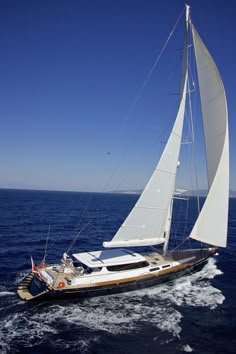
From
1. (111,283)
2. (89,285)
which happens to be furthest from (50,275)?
(111,283)

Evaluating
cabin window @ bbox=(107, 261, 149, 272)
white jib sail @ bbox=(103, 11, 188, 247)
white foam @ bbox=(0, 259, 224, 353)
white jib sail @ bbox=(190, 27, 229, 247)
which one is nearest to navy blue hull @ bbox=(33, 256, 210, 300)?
white foam @ bbox=(0, 259, 224, 353)

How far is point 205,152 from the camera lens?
22.5 meters

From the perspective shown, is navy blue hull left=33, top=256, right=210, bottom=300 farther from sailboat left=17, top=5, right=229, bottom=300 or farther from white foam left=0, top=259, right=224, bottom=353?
white foam left=0, top=259, right=224, bottom=353

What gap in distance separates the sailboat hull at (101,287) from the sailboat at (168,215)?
0.07 metres

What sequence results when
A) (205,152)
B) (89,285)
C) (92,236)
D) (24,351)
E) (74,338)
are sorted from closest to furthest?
1. (24,351)
2. (74,338)
3. (89,285)
4. (205,152)
5. (92,236)

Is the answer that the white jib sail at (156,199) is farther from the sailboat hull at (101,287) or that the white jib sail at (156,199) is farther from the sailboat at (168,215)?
the sailboat hull at (101,287)

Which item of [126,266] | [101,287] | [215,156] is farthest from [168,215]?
[101,287]

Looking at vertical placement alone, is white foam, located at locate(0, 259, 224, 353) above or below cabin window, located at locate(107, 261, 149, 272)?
below

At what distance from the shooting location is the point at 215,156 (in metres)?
21.5

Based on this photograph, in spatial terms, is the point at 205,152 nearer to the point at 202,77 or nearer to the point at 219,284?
the point at 202,77

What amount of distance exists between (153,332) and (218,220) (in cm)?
940

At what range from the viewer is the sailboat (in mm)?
19625

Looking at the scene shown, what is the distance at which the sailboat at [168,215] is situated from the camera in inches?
773

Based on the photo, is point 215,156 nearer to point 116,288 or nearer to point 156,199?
point 156,199
